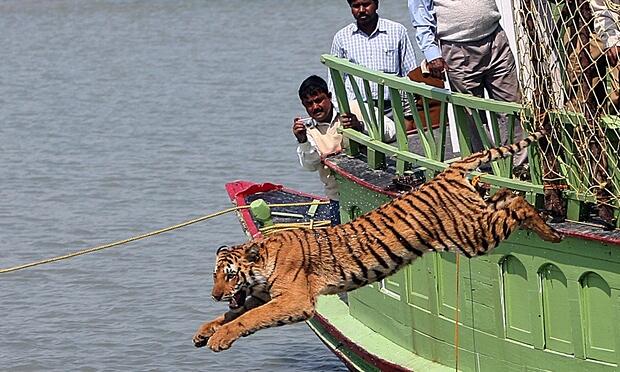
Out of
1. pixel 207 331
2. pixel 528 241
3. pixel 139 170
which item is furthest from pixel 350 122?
pixel 139 170

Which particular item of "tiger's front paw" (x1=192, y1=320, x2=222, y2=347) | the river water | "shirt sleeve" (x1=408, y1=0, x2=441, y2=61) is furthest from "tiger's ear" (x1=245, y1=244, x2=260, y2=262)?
the river water

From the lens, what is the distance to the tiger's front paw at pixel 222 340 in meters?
6.65

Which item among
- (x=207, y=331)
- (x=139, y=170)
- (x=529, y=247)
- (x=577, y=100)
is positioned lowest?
(x=139, y=170)

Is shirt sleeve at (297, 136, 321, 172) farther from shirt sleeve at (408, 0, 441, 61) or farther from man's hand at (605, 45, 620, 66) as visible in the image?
man's hand at (605, 45, 620, 66)

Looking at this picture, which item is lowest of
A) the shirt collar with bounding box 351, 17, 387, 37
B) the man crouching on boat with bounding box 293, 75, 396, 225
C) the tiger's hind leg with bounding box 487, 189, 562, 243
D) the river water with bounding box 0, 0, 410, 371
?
the river water with bounding box 0, 0, 410, 371

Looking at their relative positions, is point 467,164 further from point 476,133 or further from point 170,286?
point 170,286

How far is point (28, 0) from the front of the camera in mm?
42969

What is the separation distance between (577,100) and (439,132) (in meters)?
1.63

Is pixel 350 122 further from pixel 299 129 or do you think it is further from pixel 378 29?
pixel 378 29

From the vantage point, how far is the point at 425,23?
8781mm

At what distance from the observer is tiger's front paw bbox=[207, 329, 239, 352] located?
6648 millimetres

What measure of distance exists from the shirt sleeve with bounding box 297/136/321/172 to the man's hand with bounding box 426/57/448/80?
1.27m

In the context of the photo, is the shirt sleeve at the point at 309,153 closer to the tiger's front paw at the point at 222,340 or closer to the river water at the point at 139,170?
the river water at the point at 139,170

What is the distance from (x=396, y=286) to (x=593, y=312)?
2.17 meters
